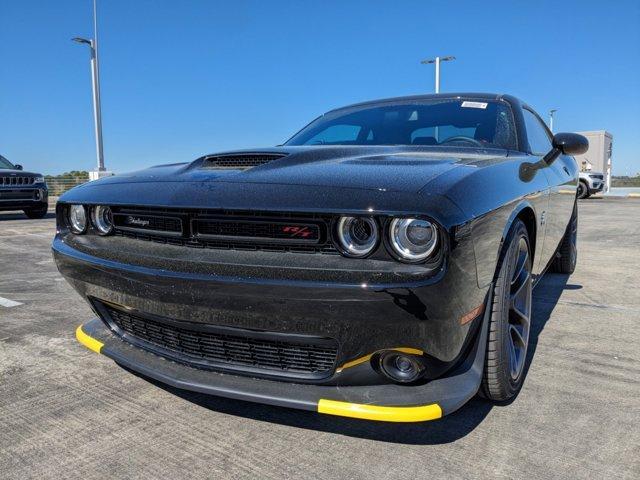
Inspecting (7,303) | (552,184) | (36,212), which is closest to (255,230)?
(552,184)

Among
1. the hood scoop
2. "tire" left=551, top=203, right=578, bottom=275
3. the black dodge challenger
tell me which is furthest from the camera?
"tire" left=551, top=203, right=578, bottom=275

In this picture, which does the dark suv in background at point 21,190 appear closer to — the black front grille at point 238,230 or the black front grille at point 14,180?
the black front grille at point 14,180

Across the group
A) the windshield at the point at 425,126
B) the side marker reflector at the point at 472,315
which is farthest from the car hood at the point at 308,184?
the windshield at the point at 425,126

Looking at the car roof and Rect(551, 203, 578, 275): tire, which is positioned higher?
the car roof

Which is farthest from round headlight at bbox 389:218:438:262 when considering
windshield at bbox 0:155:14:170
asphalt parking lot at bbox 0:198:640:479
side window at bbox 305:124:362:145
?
windshield at bbox 0:155:14:170

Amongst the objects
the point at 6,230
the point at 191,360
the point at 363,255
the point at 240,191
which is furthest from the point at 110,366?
the point at 6,230

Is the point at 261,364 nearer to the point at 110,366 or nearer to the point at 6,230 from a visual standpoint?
the point at 110,366

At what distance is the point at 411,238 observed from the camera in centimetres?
162

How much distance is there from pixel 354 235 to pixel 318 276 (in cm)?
18

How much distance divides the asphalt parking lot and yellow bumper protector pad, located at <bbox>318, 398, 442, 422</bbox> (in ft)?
0.69

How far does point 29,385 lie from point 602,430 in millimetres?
2377

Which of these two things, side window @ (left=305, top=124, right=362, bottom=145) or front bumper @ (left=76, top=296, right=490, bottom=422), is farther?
side window @ (left=305, top=124, right=362, bottom=145)

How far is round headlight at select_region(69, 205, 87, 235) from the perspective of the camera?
2461mm

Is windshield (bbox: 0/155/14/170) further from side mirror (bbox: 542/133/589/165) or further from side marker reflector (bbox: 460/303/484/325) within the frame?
side marker reflector (bbox: 460/303/484/325)
